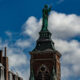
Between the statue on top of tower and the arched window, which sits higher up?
the statue on top of tower

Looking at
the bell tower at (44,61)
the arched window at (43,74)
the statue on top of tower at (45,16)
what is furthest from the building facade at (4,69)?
the statue on top of tower at (45,16)

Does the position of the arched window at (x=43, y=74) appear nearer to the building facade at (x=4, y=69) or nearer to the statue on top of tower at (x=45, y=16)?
the statue on top of tower at (x=45, y=16)

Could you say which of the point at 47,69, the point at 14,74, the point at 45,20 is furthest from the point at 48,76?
the point at 14,74

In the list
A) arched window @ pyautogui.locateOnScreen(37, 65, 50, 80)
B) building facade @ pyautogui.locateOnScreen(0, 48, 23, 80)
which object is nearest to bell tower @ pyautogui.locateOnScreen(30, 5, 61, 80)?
arched window @ pyautogui.locateOnScreen(37, 65, 50, 80)

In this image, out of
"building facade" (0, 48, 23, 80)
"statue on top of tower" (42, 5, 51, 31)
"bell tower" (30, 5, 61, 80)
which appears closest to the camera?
"building facade" (0, 48, 23, 80)

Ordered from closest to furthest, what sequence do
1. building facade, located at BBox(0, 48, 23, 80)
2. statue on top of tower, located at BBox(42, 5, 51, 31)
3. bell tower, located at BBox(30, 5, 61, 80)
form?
building facade, located at BBox(0, 48, 23, 80) < bell tower, located at BBox(30, 5, 61, 80) < statue on top of tower, located at BBox(42, 5, 51, 31)

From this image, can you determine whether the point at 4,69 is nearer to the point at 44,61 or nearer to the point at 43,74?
the point at 43,74

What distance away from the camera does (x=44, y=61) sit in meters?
128

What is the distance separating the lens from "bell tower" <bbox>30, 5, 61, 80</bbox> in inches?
5002

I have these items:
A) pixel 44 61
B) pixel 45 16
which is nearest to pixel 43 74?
pixel 44 61

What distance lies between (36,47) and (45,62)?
6617 mm

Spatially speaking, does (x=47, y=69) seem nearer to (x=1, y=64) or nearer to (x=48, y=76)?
(x=48, y=76)

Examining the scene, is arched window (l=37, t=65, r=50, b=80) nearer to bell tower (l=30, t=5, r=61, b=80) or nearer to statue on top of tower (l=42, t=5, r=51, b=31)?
bell tower (l=30, t=5, r=61, b=80)

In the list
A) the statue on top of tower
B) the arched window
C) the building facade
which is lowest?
the building facade
